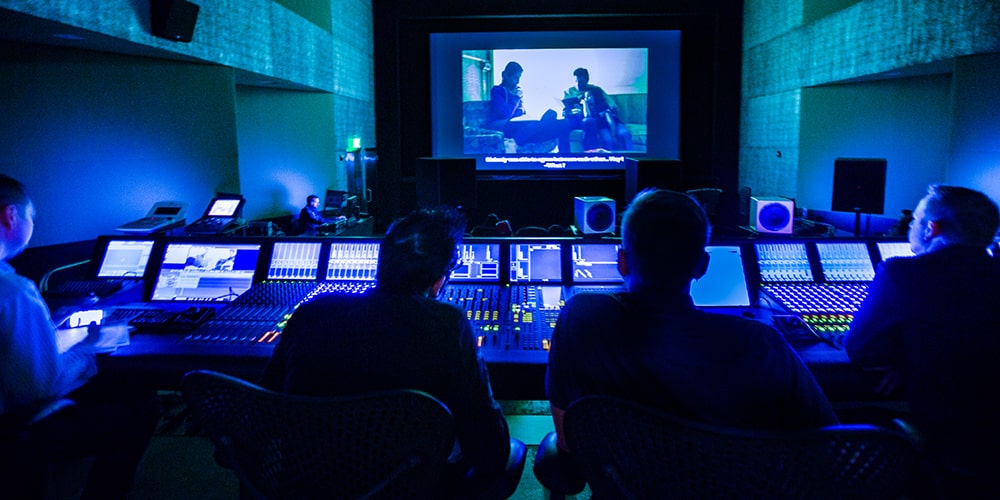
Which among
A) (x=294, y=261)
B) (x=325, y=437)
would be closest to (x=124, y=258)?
(x=294, y=261)

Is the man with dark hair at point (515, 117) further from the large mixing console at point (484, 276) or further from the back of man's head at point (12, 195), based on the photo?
the back of man's head at point (12, 195)

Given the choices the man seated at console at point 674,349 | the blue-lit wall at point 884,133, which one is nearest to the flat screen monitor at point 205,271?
the man seated at console at point 674,349

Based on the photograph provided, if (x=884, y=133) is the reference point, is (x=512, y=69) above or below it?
above

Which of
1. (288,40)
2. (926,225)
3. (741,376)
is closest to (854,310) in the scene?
(926,225)

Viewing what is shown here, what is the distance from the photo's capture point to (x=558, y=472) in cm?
152

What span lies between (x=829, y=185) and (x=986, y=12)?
304cm

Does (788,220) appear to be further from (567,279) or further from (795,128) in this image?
(795,128)

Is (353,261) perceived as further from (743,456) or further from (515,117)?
(515,117)

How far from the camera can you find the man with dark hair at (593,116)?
A: 26.9 feet

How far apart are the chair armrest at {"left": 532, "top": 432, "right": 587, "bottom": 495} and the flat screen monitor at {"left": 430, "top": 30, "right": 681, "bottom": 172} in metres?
7.01

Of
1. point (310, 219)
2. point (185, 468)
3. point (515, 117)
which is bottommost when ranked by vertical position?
point (185, 468)

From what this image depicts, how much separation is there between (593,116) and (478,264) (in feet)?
19.7

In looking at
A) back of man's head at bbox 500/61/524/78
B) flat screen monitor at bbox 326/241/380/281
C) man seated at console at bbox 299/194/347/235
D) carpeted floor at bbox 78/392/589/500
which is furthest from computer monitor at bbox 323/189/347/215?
flat screen monitor at bbox 326/241/380/281

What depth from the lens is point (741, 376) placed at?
1249 millimetres
